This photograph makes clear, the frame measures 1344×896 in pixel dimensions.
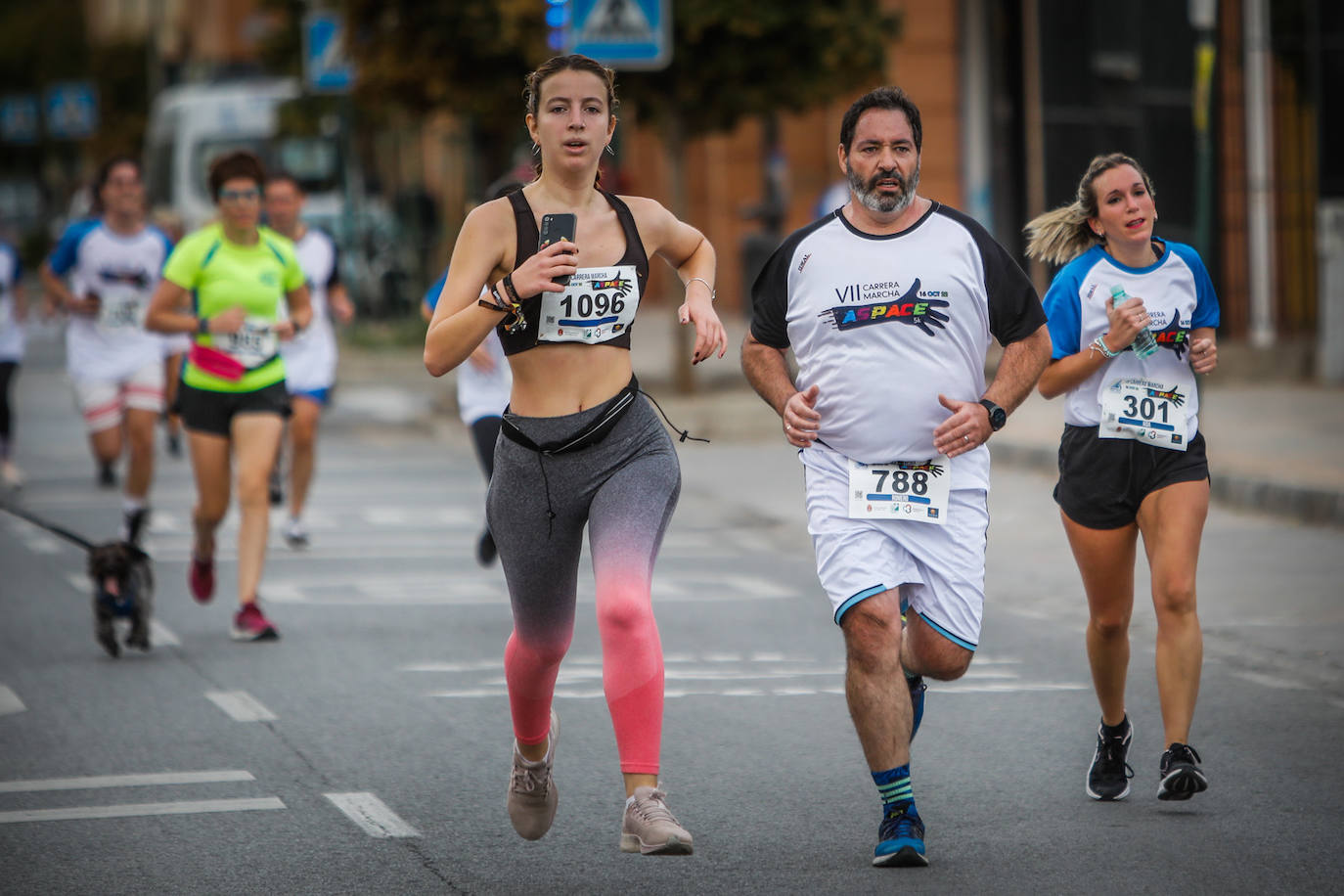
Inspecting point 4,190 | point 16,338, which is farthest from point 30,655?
point 4,190

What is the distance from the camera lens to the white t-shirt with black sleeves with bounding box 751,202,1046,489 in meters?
5.89

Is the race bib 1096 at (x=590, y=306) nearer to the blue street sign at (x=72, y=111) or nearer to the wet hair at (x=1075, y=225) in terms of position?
the wet hair at (x=1075, y=225)

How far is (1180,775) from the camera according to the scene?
6195 mm

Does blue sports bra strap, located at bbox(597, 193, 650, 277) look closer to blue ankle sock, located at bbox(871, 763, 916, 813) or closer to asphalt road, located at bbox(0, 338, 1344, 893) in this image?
blue ankle sock, located at bbox(871, 763, 916, 813)

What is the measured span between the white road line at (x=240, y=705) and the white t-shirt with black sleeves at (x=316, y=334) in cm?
384

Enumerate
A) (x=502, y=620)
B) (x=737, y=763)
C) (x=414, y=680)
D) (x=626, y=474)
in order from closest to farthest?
1. (x=626, y=474)
2. (x=737, y=763)
3. (x=414, y=680)
4. (x=502, y=620)

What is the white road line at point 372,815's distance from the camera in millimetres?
6188

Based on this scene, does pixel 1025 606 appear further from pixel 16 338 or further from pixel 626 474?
pixel 16 338

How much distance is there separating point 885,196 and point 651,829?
5.81ft

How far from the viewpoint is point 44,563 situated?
477 inches

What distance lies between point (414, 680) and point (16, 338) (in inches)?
327

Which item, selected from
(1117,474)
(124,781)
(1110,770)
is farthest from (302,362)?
(1110,770)

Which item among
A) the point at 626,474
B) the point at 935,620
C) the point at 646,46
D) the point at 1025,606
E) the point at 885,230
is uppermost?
the point at 646,46

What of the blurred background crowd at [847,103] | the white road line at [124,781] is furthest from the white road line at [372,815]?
the blurred background crowd at [847,103]
